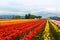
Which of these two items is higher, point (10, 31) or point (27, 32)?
point (10, 31)

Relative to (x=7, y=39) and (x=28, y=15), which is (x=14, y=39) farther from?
(x=28, y=15)

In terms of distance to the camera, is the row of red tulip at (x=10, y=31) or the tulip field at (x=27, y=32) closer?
the row of red tulip at (x=10, y=31)

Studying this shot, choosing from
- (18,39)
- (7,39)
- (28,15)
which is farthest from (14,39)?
(28,15)

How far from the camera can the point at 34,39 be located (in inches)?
706

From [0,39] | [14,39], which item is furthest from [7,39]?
[14,39]

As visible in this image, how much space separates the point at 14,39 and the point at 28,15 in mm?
126360

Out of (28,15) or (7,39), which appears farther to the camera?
(28,15)

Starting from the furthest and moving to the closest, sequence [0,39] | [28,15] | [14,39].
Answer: [28,15] < [14,39] < [0,39]

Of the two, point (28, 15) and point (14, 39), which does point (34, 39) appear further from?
point (28, 15)

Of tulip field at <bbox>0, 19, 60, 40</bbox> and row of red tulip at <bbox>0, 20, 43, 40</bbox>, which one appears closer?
row of red tulip at <bbox>0, 20, 43, 40</bbox>

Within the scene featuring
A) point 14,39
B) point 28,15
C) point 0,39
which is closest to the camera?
point 0,39

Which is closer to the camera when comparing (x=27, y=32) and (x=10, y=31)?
(x=10, y=31)

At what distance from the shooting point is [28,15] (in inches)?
5645

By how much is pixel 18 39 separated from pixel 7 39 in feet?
9.84
